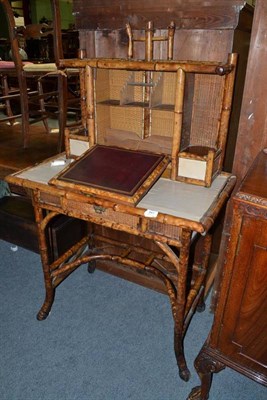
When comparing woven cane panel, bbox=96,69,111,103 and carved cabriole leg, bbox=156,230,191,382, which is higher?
woven cane panel, bbox=96,69,111,103

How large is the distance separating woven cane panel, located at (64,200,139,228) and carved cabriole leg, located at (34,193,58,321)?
0.19m

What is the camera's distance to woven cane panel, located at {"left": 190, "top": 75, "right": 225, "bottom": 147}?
1.48m

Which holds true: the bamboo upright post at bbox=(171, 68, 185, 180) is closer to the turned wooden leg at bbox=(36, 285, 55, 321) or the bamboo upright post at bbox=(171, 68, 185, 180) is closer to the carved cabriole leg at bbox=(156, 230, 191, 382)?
the carved cabriole leg at bbox=(156, 230, 191, 382)

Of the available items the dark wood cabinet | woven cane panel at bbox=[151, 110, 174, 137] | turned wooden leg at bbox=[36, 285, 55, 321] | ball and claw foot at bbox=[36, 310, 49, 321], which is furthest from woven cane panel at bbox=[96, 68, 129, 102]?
ball and claw foot at bbox=[36, 310, 49, 321]

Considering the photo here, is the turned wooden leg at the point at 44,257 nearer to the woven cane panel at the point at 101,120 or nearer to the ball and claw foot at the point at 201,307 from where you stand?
the woven cane panel at the point at 101,120

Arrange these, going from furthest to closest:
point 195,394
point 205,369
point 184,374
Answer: point 184,374 < point 195,394 < point 205,369

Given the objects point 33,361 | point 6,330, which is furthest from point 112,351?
point 6,330

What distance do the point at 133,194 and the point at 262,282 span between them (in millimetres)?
557

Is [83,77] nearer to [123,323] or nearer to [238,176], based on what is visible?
[238,176]

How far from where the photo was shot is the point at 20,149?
2896 millimetres

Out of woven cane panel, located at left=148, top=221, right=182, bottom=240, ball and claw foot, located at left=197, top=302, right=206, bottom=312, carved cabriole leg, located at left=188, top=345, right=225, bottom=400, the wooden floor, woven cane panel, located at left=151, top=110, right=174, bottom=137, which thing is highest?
woven cane panel, located at left=151, top=110, right=174, bottom=137

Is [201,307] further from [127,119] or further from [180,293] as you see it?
[127,119]

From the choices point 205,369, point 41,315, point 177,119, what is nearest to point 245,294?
point 205,369

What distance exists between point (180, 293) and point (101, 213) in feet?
1.62
